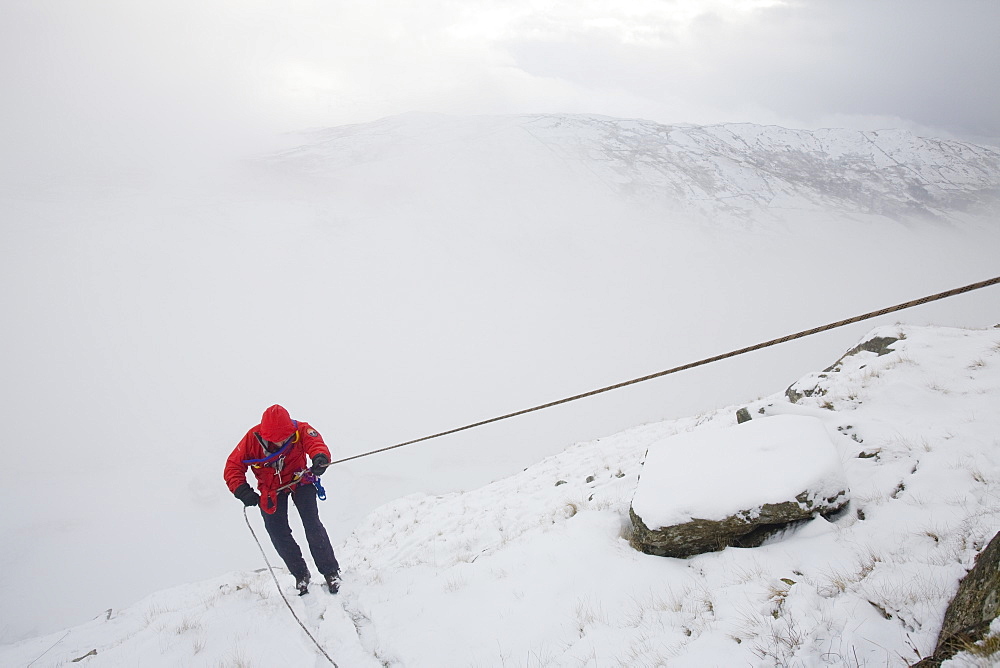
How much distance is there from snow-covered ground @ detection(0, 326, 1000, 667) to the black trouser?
38cm

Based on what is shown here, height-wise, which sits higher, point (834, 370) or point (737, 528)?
point (737, 528)

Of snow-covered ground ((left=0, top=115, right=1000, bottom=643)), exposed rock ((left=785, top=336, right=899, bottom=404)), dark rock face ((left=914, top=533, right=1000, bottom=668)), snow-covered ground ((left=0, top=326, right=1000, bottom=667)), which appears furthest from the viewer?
snow-covered ground ((left=0, top=115, right=1000, bottom=643))

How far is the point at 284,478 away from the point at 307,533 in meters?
0.76

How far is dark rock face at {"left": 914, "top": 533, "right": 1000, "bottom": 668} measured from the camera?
1819 millimetres

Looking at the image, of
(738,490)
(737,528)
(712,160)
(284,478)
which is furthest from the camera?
(712,160)

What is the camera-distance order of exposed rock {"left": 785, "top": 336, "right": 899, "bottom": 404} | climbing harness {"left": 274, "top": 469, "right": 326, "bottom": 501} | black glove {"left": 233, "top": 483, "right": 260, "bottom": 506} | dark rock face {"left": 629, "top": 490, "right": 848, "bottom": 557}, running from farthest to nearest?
1. exposed rock {"left": 785, "top": 336, "right": 899, "bottom": 404}
2. climbing harness {"left": 274, "top": 469, "right": 326, "bottom": 501}
3. black glove {"left": 233, "top": 483, "right": 260, "bottom": 506}
4. dark rock face {"left": 629, "top": 490, "right": 848, "bottom": 557}

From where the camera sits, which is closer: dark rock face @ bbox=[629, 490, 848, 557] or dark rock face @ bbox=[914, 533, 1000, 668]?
dark rock face @ bbox=[914, 533, 1000, 668]

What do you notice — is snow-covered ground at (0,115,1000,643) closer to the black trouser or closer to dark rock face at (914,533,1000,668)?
the black trouser

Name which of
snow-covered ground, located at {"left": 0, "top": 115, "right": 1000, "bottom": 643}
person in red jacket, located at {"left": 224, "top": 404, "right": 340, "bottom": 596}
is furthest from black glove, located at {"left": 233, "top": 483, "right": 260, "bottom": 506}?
snow-covered ground, located at {"left": 0, "top": 115, "right": 1000, "bottom": 643}

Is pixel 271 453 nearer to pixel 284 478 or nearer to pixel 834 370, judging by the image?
pixel 284 478

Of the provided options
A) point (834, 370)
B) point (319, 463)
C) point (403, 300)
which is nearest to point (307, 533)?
point (319, 463)

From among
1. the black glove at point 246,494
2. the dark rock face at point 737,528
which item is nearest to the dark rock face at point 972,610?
the dark rock face at point 737,528

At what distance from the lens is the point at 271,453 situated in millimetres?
4863

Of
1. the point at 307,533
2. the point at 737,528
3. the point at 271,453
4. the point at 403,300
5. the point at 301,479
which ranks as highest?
the point at 271,453
